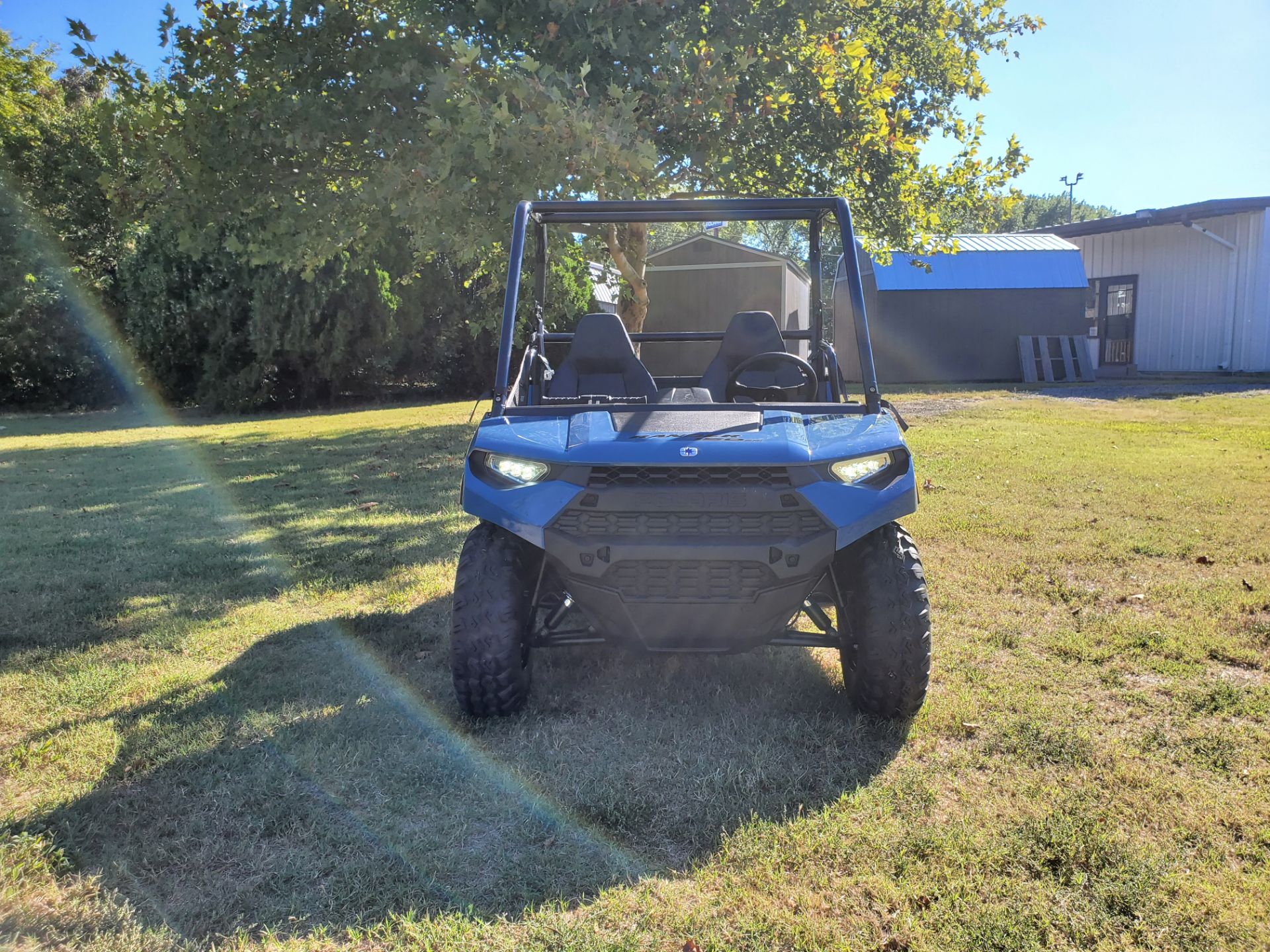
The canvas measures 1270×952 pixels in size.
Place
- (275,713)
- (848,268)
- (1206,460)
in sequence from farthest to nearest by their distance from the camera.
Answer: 1. (1206,460)
2. (848,268)
3. (275,713)

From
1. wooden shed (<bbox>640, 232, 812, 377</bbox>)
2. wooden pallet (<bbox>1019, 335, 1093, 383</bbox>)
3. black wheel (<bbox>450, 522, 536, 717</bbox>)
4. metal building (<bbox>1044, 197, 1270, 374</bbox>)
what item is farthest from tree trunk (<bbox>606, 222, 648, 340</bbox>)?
metal building (<bbox>1044, 197, 1270, 374</bbox>)

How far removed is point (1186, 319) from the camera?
2011cm

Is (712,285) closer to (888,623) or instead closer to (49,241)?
(49,241)

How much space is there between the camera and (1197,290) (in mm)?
19859

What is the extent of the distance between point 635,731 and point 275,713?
50.1 inches

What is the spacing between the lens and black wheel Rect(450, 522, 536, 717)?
2.97 metres

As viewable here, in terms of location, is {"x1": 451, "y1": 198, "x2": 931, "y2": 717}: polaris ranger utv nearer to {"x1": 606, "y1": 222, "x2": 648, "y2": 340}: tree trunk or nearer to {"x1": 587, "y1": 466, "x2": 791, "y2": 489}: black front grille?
{"x1": 587, "y1": 466, "x2": 791, "y2": 489}: black front grille

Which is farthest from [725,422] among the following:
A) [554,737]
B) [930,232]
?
[930,232]

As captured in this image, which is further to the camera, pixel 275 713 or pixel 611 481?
pixel 275 713

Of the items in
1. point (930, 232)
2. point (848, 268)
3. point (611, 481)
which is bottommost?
point (611, 481)

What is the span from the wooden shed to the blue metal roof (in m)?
2.88

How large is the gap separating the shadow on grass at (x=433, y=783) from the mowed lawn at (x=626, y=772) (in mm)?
11

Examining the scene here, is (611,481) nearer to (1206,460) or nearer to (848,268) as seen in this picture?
(848,268)

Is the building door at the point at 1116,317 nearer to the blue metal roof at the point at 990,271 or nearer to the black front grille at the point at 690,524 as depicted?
the blue metal roof at the point at 990,271
